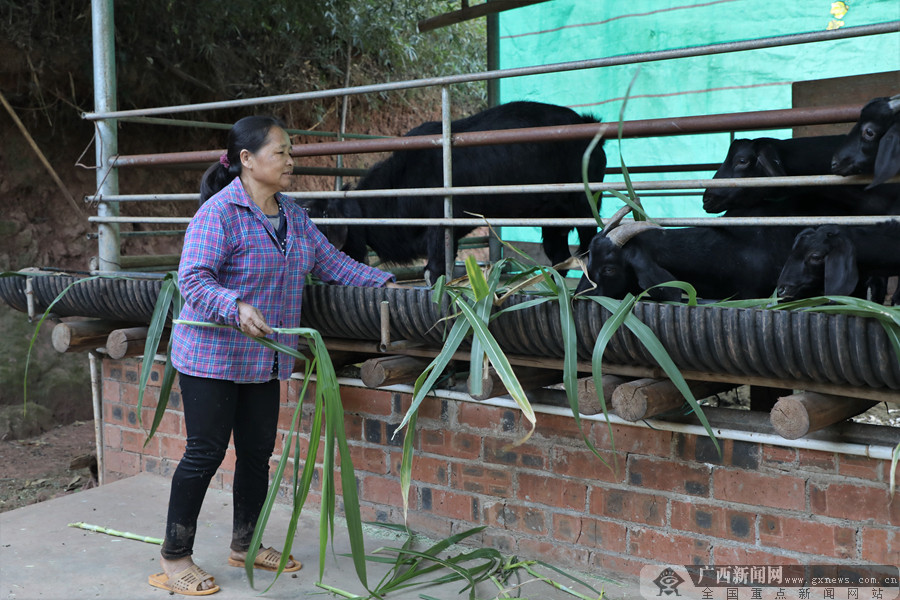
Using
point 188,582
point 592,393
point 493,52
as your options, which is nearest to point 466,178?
point 493,52

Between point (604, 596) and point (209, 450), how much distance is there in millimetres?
1430

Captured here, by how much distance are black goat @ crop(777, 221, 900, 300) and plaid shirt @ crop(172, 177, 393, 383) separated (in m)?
1.65

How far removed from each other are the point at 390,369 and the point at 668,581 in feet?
3.93

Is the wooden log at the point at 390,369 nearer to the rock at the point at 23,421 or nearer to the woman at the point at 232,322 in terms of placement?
the woman at the point at 232,322

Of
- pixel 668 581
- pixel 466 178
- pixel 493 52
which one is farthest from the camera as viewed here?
pixel 493 52

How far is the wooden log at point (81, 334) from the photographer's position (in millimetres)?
3840

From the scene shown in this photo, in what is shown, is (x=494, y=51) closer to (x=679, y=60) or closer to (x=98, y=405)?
(x=679, y=60)

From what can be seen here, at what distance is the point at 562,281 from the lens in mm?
2639

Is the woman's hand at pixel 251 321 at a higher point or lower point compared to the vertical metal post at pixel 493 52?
lower

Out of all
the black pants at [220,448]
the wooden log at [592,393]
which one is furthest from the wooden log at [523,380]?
the black pants at [220,448]

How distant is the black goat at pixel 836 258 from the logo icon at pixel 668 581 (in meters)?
0.99

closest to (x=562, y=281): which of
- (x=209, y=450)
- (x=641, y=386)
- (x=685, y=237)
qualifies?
(x=641, y=386)

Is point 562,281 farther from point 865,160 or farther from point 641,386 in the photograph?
point 865,160

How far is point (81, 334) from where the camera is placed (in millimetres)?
3891
